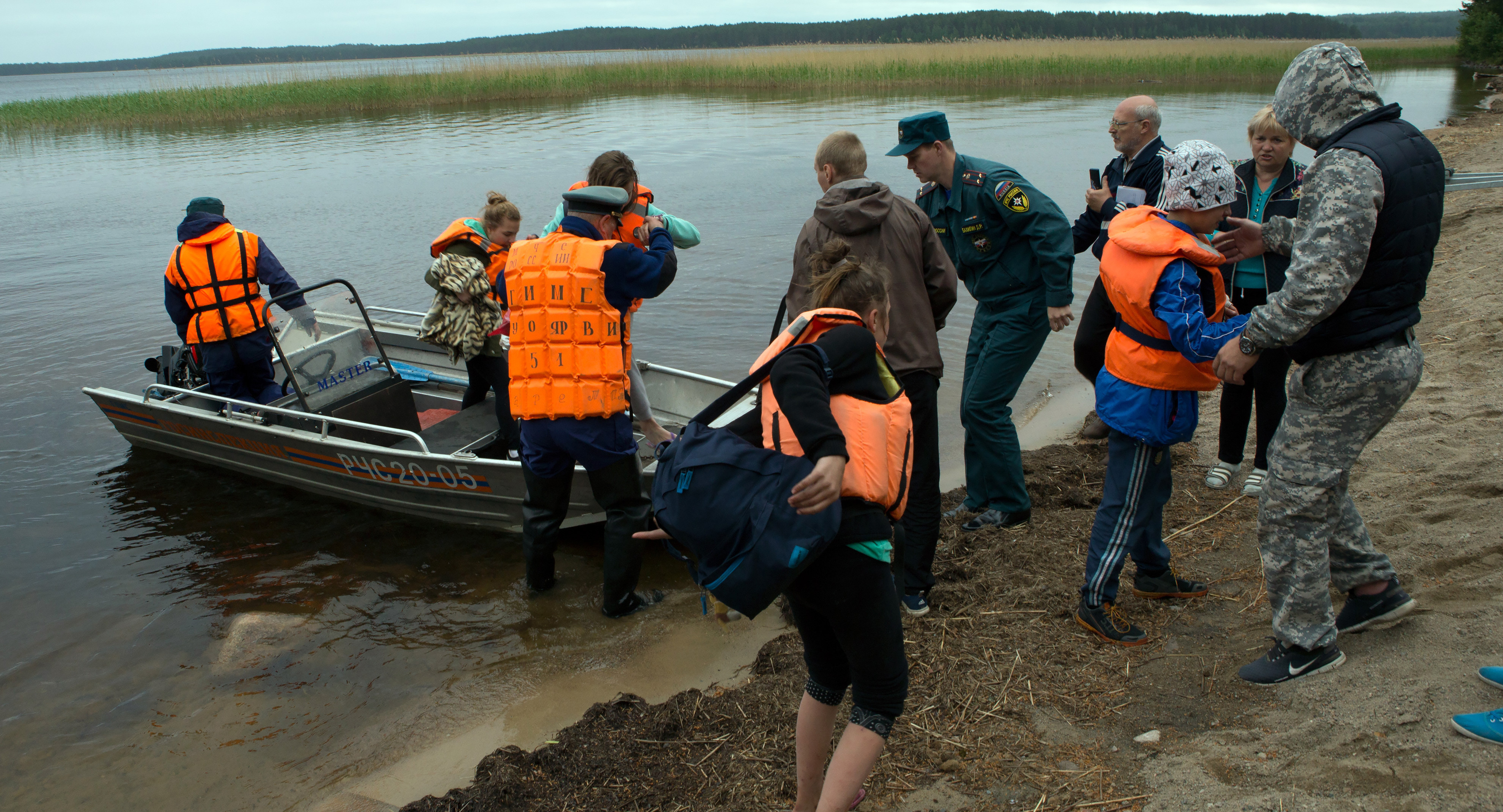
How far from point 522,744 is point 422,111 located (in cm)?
3288

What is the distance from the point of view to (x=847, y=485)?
1.97 meters

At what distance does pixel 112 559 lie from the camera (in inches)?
221

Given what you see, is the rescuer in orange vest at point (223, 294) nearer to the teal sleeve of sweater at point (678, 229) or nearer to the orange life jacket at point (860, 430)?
the teal sleeve of sweater at point (678, 229)

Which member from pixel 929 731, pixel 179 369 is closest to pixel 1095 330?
pixel 929 731

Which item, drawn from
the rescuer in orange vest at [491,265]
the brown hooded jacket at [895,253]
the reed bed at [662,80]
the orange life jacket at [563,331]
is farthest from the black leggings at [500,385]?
the reed bed at [662,80]

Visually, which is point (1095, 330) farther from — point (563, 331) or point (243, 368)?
point (243, 368)

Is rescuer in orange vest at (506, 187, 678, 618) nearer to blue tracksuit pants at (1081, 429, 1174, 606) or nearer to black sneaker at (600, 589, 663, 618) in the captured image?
black sneaker at (600, 589, 663, 618)

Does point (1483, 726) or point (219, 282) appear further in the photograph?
point (219, 282)

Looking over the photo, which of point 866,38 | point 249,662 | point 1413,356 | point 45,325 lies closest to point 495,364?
point 249,662

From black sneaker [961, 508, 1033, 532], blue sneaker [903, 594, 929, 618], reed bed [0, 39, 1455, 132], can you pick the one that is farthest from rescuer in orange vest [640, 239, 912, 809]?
reed bed [0, 39, 1455, 132]

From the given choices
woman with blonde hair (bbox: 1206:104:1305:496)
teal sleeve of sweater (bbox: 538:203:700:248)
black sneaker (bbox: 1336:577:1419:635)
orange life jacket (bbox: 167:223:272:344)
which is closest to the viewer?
black sneaker (bbox: 1336:577:1419:635)

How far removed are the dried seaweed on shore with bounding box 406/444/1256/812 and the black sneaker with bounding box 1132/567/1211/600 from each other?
7 cm

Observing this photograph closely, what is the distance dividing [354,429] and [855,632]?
15.1 ft

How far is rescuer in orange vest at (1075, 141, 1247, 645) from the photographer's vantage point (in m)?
2.77
